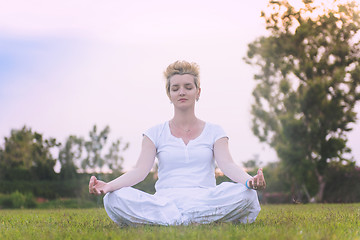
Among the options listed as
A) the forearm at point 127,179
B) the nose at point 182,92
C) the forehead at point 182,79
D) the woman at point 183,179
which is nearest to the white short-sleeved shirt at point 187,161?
the woman at point 183,179

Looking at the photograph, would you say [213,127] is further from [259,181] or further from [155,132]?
[259,181]

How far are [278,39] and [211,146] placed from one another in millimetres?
16511

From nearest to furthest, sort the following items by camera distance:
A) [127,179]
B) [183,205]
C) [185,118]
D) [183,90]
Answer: [183,205] < [127,179] < [183,90] < [185,118]

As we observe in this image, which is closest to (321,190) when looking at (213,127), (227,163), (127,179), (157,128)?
(213,127)

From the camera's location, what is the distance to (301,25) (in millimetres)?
20547

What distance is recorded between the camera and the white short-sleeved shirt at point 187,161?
17.4 feet

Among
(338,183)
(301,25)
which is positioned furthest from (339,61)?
(338,183)

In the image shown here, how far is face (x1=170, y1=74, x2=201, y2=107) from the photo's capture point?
17.9 ft

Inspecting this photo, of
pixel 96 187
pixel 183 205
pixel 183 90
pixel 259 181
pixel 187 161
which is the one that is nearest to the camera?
pixel 259 181

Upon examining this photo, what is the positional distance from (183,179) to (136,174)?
56 centimetres

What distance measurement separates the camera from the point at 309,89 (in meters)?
19.6

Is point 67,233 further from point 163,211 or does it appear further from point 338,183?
point 338,183

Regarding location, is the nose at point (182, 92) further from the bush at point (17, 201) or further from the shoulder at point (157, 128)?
the bush at point (17, 201)

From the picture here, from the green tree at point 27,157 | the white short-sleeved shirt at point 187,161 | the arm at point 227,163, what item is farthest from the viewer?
the green tree at point 27,157
